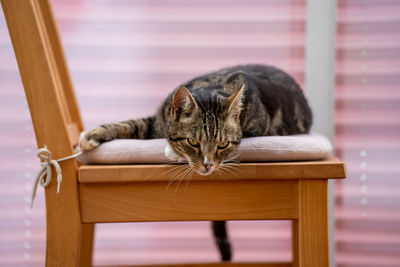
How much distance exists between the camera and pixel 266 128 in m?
1.18

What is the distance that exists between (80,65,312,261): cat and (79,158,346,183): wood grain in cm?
5

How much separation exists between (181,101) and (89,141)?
0.26 m

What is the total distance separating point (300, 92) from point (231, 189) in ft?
2.02

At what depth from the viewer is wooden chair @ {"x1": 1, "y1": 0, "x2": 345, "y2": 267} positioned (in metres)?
0.92

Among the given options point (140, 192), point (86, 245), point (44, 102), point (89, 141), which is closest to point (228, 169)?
point (140, 192)

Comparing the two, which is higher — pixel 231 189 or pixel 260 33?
pixel 260 33

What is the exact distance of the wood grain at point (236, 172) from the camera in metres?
0.96

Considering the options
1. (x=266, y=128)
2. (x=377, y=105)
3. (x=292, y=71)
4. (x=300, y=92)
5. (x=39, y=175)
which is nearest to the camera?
(x=39, y=175)

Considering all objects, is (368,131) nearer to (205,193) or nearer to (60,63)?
(205,193)

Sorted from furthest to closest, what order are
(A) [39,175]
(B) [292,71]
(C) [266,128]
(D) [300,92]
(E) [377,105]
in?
(B) [292,71]
(E) [377,105]
(D) [300,92]
(C) [266,128]
(A) [39,175]

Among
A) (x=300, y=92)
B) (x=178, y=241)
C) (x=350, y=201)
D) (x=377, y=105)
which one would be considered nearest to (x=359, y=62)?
(x=377, y=105)

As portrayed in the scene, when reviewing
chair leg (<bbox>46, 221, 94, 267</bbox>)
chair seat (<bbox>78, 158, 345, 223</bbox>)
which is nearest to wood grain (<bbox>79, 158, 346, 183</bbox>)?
chair seat (<bbox>78, 158, 345, 223</bbox>)

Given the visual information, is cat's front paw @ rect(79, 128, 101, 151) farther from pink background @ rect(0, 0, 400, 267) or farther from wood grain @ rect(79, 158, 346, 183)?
pink background @ rect(0, 0, 400, 267)

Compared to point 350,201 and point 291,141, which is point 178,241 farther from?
point 291,141
